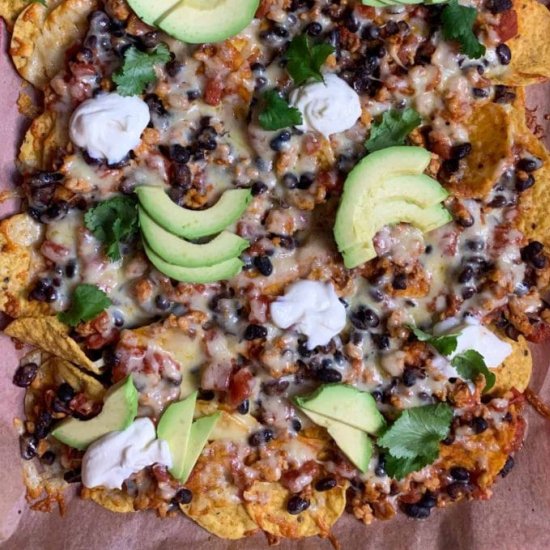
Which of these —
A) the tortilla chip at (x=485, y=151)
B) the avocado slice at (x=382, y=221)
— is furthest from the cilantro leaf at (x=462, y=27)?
the avocado slice at (x=382, y=221)

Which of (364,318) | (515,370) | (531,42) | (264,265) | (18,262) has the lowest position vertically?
(515,370)

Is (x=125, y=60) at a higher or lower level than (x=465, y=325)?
higher

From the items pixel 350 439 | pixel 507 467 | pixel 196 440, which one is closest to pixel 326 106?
pixel 350 439

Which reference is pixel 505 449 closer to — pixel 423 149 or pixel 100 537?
pixel 423 149

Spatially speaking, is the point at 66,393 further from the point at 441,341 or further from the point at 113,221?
the point at 441,341

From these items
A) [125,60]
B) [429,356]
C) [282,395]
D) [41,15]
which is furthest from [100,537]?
[41,15]

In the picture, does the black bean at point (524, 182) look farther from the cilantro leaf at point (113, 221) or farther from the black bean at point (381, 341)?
the cilantro leaf at point (113, 221)
